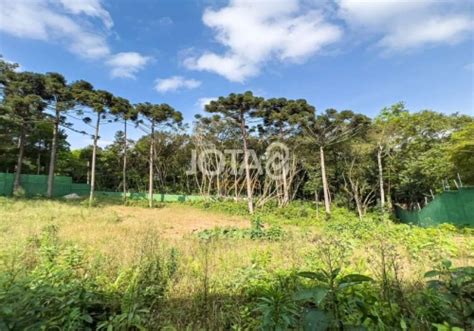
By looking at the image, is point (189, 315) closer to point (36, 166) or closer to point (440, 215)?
point (440, 215)

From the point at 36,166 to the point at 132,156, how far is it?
28.4 ft

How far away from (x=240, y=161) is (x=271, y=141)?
4.26 m

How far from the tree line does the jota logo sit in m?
0.18

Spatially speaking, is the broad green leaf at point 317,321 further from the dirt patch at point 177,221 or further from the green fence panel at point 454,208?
the green fence panel at point 454,208

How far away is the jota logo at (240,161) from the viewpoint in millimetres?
21594

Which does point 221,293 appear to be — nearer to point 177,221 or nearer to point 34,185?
point 177,221

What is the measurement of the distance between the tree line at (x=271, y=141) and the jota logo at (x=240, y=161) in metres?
0.18

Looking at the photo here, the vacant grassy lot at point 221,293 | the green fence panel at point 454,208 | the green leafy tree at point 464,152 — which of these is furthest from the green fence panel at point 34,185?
the green leafy tree at point 464,152

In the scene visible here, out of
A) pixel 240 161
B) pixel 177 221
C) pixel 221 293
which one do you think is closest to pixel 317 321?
pixel 221 293

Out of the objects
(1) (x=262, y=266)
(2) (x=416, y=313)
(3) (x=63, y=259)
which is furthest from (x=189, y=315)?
(3) (x=63, y=259)

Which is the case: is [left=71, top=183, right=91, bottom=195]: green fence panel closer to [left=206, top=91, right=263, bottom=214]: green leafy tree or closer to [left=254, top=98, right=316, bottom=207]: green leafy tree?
[left=206, top=91, right=263, bottom=214]: green leafy tree

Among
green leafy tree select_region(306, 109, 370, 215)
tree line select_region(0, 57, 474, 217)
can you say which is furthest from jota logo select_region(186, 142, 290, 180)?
green leafy tree select_region(306, 109, 370, 215)

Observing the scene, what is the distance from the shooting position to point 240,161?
24797 millimetres

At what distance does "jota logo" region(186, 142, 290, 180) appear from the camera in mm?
21594
